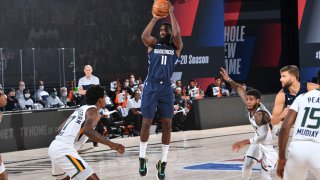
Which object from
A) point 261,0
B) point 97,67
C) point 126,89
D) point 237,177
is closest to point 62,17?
point 97,67

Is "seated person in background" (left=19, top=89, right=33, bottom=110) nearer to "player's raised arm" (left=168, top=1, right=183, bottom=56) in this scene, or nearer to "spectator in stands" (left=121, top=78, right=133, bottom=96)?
"spectator in stands" (left=121, top=78, right=133, bottom=96)

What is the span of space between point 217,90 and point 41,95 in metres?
6.98

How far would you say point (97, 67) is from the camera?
32.8 meters

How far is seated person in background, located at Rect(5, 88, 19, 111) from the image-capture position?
999 inches

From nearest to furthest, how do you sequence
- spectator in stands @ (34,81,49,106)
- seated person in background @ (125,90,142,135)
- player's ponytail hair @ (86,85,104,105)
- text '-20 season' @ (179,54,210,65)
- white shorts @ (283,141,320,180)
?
white shorts @ (283,141,320,180), player's ponytail hair @ (86,85,104,105), seated person in background @ (125,90,142,135), spectator in stands @ (34,81,49,106), text '-20 season' @ (179,54,210,65)

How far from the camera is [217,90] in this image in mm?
30562

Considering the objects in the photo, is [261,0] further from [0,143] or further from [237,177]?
[237,177]

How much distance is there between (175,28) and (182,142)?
410 inches

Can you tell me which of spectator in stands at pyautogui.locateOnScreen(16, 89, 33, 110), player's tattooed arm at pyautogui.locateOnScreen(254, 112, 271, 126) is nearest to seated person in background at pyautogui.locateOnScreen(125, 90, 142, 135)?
spectator in stands at pyautogui.locateOnScreen(16, 89, 33, 110)

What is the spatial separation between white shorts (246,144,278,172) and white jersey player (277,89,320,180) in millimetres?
3769

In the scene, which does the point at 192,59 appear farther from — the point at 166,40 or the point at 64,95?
the point at 166,40

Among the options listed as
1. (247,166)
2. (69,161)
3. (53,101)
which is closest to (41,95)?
(53,101)

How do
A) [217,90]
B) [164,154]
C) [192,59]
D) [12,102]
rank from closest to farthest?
[164,154] → [12,102] → [217,90] → [192,59]

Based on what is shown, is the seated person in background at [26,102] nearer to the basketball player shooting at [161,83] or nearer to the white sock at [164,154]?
the basketball player shooting at [161,83]
